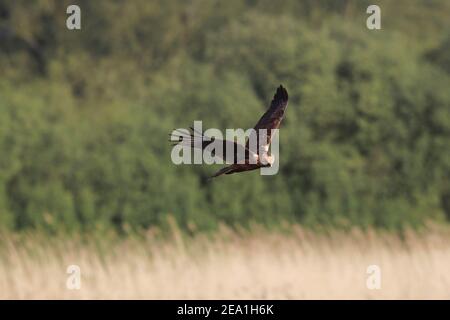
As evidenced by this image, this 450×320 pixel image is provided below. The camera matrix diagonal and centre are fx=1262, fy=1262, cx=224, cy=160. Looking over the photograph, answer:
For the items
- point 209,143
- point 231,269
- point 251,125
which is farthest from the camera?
point 251,125

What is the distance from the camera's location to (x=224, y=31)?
2556cm

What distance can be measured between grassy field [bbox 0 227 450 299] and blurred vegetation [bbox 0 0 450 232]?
3.98m

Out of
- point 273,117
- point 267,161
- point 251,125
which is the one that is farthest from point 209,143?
point 251,125

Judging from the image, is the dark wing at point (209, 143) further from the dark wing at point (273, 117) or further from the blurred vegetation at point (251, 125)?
the blurred vegetation at point (251, 125)

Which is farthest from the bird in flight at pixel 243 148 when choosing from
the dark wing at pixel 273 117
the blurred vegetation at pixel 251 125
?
the blurred vegetation at pixel 251 125

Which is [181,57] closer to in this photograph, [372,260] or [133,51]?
[133,51]

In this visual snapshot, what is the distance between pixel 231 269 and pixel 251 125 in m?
7.19

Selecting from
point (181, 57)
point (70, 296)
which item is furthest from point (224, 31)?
point (70, 296)

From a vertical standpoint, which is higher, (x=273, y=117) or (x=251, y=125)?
(x=251, y=125)

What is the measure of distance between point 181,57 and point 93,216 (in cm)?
1126

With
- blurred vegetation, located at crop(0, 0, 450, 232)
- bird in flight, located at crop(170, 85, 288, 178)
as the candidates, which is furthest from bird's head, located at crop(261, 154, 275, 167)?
blurred vegetation, located at crop(0, 0, 450, 232)

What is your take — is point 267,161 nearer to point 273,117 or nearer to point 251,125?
point 273,117

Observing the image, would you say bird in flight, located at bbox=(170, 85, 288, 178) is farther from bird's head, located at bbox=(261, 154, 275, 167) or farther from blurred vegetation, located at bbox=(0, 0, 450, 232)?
blurred vegetation, located at bbox=(0, 0, 450, 232)

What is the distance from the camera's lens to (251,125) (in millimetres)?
19828
